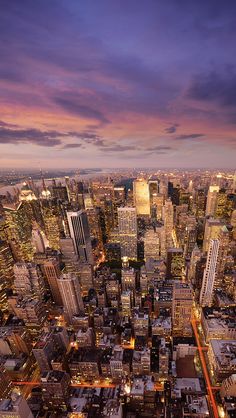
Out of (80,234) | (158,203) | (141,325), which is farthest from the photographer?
(158,203)

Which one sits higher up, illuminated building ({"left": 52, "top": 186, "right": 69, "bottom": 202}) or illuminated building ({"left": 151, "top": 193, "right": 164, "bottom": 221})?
illuminated building ({"left": 52, "top": 186, "right": 69, "bottom": 202})

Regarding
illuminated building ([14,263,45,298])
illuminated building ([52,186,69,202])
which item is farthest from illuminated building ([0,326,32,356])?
illuminated building ([52,186,69,202])

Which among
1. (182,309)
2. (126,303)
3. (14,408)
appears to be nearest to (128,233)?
(126,303)

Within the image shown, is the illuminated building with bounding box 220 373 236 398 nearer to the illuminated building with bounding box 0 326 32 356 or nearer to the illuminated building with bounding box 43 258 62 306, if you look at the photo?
the illuminated building with bounding box 0 326 32 356

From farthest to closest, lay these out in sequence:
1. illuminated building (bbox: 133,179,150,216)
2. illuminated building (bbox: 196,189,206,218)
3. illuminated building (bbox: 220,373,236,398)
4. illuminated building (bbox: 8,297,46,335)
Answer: illuminated building (bbox: 133,179,150,216), illuminated building (bbox: 196,189,206,218), illuminated building (bbox: 8,297,46,335), illuminated building (bbox: 220,373,236,398)

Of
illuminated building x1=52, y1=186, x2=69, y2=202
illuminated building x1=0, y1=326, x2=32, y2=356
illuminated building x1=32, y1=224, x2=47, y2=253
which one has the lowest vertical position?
illuminated building x1=0, y1=326, x2=32, y2=356

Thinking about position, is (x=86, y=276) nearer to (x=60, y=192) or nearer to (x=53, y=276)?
(x=53, y=276)

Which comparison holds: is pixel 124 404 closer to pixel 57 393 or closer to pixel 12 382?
pixel 57 393
